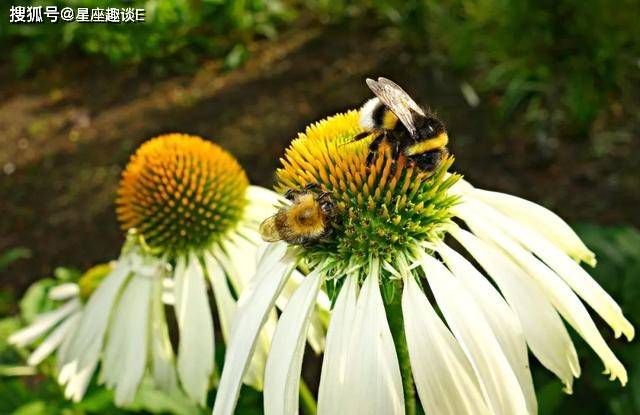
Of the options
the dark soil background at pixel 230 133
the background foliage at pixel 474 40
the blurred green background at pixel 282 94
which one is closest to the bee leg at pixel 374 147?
the blurred green background at pixel 282 94

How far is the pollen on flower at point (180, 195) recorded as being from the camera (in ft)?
4.48

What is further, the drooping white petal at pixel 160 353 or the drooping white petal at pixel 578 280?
the drooping white petal at pixel 160 353

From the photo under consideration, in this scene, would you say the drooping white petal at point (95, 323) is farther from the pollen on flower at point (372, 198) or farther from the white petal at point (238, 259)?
the pollen on flower at point (372, 198)

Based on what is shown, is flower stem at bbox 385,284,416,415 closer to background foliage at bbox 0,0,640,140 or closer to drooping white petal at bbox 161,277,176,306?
drooping white petal at bbox 161,277,176,306

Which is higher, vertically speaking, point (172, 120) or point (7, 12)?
point (7, 12)

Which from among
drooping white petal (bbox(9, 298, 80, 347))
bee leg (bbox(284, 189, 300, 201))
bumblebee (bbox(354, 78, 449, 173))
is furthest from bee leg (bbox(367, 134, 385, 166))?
drooping white petal (bbox(9, 298, 80, 347))

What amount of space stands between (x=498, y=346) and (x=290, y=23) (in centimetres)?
385

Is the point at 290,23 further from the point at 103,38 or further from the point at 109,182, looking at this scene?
the point at 109,182

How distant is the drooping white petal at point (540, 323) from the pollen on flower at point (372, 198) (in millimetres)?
134

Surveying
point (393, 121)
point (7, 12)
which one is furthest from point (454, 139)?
point (7, 12)

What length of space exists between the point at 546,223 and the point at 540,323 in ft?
0.59

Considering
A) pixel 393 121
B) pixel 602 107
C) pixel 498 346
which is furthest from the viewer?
pixel 602 107

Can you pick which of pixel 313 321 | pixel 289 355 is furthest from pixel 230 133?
pixel 289 355

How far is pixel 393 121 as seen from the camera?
0.88m
